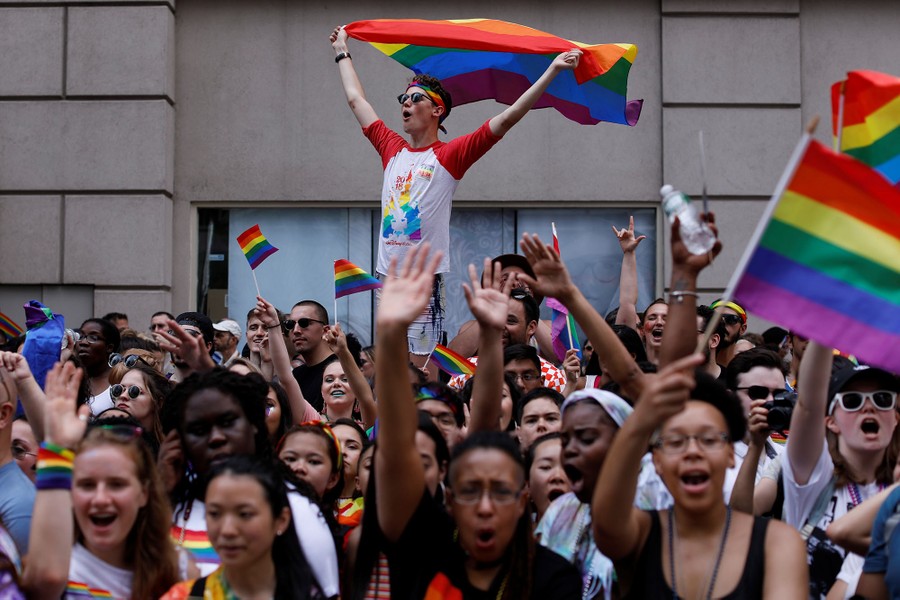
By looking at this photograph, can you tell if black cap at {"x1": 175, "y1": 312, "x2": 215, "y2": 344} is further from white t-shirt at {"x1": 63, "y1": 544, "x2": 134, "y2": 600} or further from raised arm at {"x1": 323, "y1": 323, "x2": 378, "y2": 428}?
white t-shirt at {"x1": 63, "y1": 544, "x2": 134, "y2": 600}

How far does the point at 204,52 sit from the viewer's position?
11742mm

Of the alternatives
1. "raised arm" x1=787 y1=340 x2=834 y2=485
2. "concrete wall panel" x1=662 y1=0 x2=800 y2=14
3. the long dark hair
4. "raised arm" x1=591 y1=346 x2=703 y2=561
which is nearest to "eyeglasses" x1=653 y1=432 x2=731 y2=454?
"raised arm" x1=591 y1=346 x2=703 y2=561

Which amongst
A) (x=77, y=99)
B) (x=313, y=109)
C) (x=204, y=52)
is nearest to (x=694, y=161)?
(x=313, y=109)

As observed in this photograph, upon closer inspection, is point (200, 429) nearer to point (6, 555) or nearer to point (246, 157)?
point (6, 555)

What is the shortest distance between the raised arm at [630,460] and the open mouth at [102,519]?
5.36 ft

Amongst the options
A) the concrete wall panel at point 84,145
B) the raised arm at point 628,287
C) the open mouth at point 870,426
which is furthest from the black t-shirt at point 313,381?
the concrete wall panel at point 84,145

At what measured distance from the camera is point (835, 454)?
15.1 ft

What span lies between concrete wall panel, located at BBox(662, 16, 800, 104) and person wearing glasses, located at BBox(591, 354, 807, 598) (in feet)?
27.3

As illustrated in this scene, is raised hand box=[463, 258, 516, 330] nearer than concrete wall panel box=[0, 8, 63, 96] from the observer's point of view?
Yes

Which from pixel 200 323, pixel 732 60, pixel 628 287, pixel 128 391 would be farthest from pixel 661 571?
pixel 732 60

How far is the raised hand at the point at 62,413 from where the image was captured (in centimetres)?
383

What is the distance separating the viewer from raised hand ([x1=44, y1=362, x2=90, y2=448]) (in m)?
3.83

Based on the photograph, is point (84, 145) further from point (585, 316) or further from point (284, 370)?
point (585, 316)

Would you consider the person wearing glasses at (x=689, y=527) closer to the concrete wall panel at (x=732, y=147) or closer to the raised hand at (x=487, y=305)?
the raised hand at (x=487, y=305)
